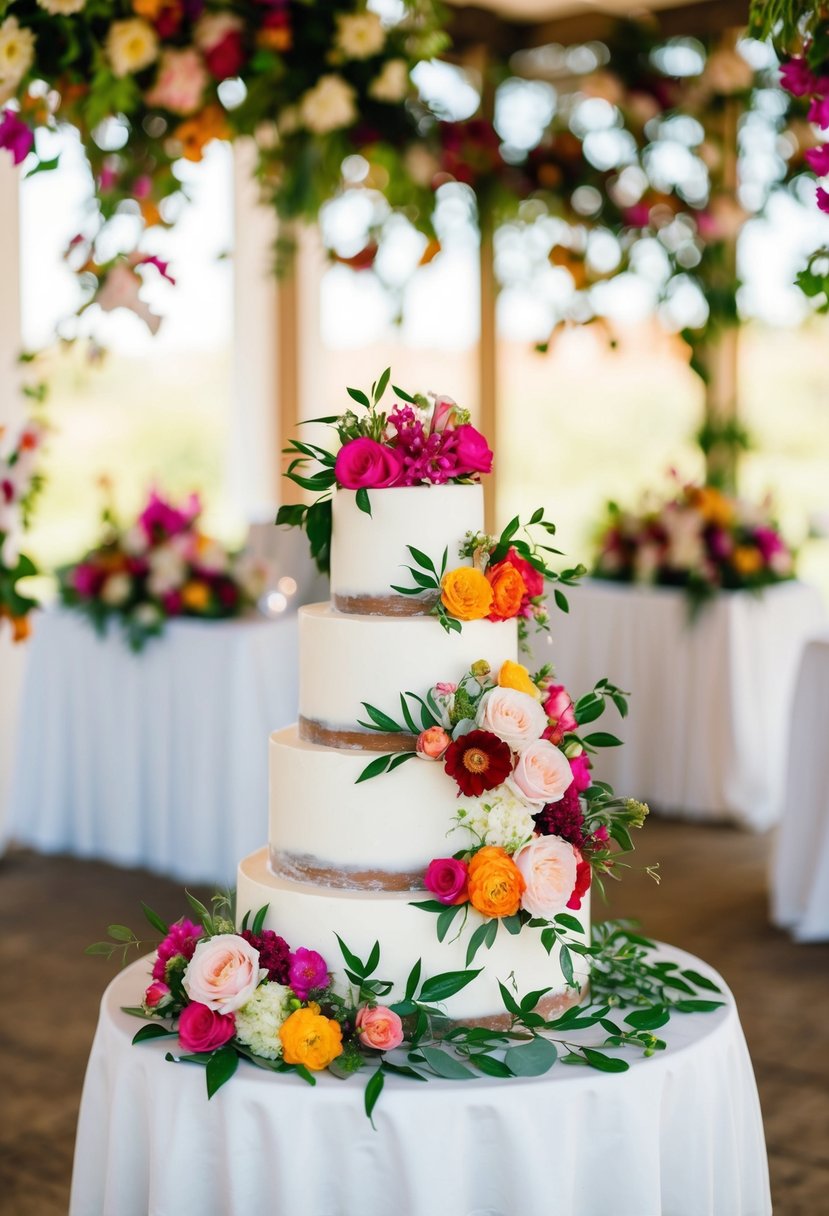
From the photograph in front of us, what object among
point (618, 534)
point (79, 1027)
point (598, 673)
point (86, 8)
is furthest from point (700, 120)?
point (79, 1027)

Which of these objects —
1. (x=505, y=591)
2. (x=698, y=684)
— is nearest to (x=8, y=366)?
(x=698, y=684)

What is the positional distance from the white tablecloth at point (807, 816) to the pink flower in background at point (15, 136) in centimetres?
279

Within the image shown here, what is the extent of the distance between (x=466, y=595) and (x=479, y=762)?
251 mm

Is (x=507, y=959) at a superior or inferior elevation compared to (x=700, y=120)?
inferior

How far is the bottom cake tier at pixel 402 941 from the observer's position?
2.19 m

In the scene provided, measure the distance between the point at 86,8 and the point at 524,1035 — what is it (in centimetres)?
240

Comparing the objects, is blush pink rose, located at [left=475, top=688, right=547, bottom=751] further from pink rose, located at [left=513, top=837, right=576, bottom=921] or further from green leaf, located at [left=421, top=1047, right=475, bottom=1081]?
green leaf, located at [left=421, top=1047, right=475, bottom=1081]

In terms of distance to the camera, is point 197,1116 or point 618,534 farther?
point 618,534

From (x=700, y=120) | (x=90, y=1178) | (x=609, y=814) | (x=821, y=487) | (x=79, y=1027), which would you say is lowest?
(x=79, y=1027)

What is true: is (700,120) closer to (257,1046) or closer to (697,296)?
(697,296)

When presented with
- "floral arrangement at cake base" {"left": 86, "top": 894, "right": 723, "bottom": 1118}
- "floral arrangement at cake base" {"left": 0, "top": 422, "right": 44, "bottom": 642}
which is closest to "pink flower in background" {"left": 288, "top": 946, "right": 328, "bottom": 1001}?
"floral arrangement at cake base" {"left": 86, "top": 894, "right": 723, "bottom": 1118}

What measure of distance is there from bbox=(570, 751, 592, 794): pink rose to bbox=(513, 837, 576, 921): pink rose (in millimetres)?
137

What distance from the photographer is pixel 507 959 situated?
7.30 feet

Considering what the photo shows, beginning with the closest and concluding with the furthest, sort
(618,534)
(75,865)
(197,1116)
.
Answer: (197,1116), (75,865), (618,534)
